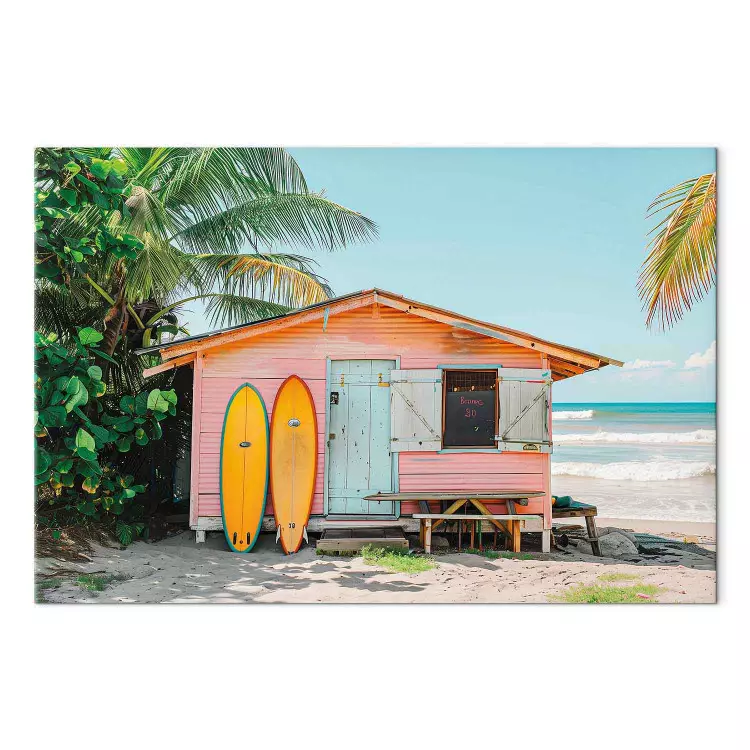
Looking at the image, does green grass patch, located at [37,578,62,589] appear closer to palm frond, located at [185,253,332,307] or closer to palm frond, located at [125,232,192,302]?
palm frond, located at [125,232,192,302]

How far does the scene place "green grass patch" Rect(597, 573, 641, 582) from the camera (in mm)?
4785

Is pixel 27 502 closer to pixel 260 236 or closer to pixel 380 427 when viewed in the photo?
pixel 380 427

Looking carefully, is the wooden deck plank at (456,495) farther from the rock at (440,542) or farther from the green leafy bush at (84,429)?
the green leafy bush at (84,429)

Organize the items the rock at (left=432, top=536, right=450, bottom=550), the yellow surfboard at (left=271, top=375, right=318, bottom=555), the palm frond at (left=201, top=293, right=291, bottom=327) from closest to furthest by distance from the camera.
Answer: the yellow surfboard at (left=271, top=375, right=318, bottom=555)
the rock at (left=432, top=536, right=450, bottom=550)
the palm frond at (left=201, top=293, right=291, bottom=327)

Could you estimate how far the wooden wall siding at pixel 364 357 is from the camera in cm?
596

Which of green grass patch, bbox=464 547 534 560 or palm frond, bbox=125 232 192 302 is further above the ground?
palm frond, bbox=125 232 192 302

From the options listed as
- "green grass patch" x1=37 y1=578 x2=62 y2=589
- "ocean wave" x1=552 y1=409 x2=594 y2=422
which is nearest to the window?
"green grass patch" x1=37 y1=578 x2=62 y2=589

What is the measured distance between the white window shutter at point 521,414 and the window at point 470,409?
10cm

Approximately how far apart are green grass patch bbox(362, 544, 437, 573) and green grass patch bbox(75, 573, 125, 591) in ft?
5.82

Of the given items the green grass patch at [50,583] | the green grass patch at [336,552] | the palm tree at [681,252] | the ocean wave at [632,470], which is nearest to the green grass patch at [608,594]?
the green grass patch at [336,552]

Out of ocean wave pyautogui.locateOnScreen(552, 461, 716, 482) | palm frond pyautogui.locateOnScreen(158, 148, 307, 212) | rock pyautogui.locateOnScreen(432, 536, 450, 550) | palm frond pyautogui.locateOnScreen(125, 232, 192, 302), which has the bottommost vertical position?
ocean wave pyautogui.locateOnScreen(552, 461, 716, 482)
